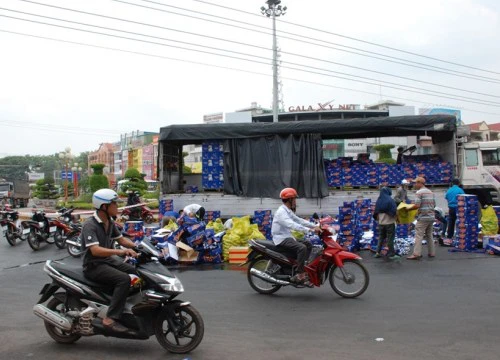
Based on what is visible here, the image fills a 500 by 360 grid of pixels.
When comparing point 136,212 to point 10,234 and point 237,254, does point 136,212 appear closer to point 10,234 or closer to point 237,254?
point 10,234

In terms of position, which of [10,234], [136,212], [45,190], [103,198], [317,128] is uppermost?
[317,128]

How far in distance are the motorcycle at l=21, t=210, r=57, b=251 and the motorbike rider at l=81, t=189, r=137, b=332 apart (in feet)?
31.9

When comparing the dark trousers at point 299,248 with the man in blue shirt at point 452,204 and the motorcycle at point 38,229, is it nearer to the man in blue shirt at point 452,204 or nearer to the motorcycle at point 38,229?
the man in blue shirt at point 452,204

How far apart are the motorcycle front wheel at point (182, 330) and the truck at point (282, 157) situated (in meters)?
9.20

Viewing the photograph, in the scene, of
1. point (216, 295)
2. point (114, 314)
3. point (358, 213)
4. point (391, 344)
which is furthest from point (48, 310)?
point (358, 213)

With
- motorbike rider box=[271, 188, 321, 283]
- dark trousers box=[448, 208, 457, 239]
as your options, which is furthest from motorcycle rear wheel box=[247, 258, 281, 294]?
dark trousers box=[448, 208, 457, 239]

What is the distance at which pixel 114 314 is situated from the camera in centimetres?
468

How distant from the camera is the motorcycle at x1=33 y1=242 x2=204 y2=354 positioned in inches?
182

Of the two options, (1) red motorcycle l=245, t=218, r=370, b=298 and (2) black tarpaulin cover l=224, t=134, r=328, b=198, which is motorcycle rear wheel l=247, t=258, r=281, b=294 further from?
(2) black tarpaulin cover l=224, t=134, r=328, b=198

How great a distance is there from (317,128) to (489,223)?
5.18 metres

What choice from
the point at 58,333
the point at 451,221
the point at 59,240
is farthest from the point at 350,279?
the point at 59,240

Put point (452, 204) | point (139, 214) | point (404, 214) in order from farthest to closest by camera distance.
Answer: point (139, 214) < point (452, 204) < point (404, 214)

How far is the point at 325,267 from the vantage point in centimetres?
705

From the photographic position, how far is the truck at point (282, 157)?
45.6 ft
